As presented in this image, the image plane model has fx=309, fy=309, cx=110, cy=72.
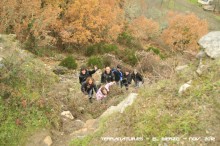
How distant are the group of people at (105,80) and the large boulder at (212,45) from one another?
3.81 m

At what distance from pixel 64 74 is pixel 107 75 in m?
7.15

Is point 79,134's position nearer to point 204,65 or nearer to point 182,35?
point 204,65

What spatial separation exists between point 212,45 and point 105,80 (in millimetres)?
4581

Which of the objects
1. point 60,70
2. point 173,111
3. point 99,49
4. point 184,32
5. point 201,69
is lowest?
point 99,49

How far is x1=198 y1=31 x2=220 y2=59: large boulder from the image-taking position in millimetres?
7734

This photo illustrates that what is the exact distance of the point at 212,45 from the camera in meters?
7.92

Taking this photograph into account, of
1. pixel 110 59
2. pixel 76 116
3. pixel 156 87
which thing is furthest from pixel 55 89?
pixel 110 59

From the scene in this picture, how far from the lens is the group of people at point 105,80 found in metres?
10.4

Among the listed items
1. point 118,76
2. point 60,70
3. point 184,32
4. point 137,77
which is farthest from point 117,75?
point 184,32

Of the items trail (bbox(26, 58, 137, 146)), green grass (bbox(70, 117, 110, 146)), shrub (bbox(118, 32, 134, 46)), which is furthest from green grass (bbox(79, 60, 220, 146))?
shrub (bbox(118, 32, 134, 46))

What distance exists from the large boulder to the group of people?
12.5 feet

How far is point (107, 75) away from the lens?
1136 centimetres

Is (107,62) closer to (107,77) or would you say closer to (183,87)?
(107,77)

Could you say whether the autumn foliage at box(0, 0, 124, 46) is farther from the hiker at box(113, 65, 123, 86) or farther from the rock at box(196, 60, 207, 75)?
the rock at box(196, 60, 207, 75)
